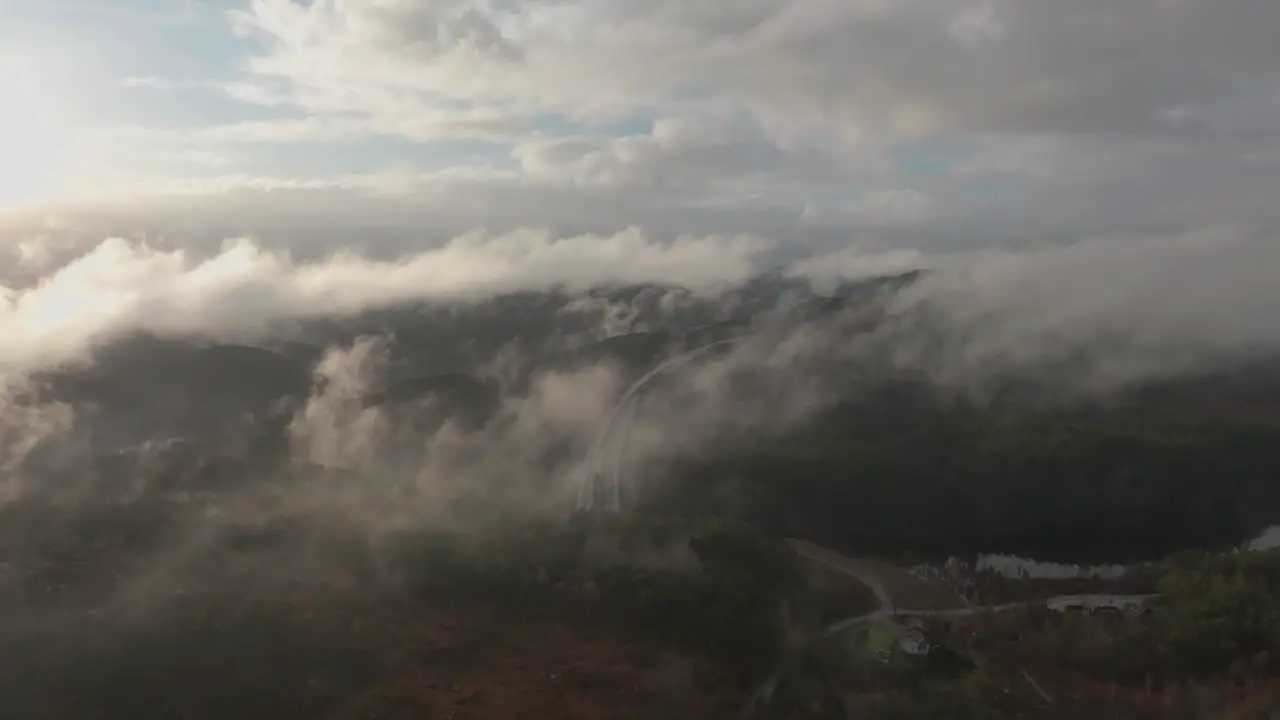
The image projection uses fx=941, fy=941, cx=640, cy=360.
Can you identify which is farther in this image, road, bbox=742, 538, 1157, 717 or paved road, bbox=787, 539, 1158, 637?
paved road, bbox=787, 539, 1158, 637

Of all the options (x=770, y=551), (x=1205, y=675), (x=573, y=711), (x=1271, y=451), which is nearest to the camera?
(x=573, y=711)

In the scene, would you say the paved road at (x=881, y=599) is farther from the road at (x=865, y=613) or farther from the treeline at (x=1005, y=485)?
the treeline at (x=1005, y=485)

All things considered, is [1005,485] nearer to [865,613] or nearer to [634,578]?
[865,613]

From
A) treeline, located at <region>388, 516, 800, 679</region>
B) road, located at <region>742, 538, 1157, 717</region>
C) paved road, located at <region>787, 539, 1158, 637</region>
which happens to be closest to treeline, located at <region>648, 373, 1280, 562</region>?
paved road, located at <region>787, 539, 1158, 637</region>

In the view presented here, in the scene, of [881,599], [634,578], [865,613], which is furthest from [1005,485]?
[634,578]

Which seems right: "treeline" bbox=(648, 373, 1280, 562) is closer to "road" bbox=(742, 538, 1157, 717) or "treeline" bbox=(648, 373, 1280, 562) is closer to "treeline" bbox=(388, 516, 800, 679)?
"road" bbox=(742, 538, 1157, 717)

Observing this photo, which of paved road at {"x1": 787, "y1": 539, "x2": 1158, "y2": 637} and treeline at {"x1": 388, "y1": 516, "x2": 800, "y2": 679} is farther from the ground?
treeline at {"x1": 388, "y1": 516, "x2": 800, "y2": 679}

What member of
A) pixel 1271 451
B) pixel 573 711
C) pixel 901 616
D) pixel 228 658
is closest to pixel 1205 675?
pixel 901 616

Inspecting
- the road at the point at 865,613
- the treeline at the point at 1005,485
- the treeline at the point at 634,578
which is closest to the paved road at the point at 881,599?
the road at the point at 865,613

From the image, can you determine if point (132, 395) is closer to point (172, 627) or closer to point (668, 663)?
point (172, 627)
